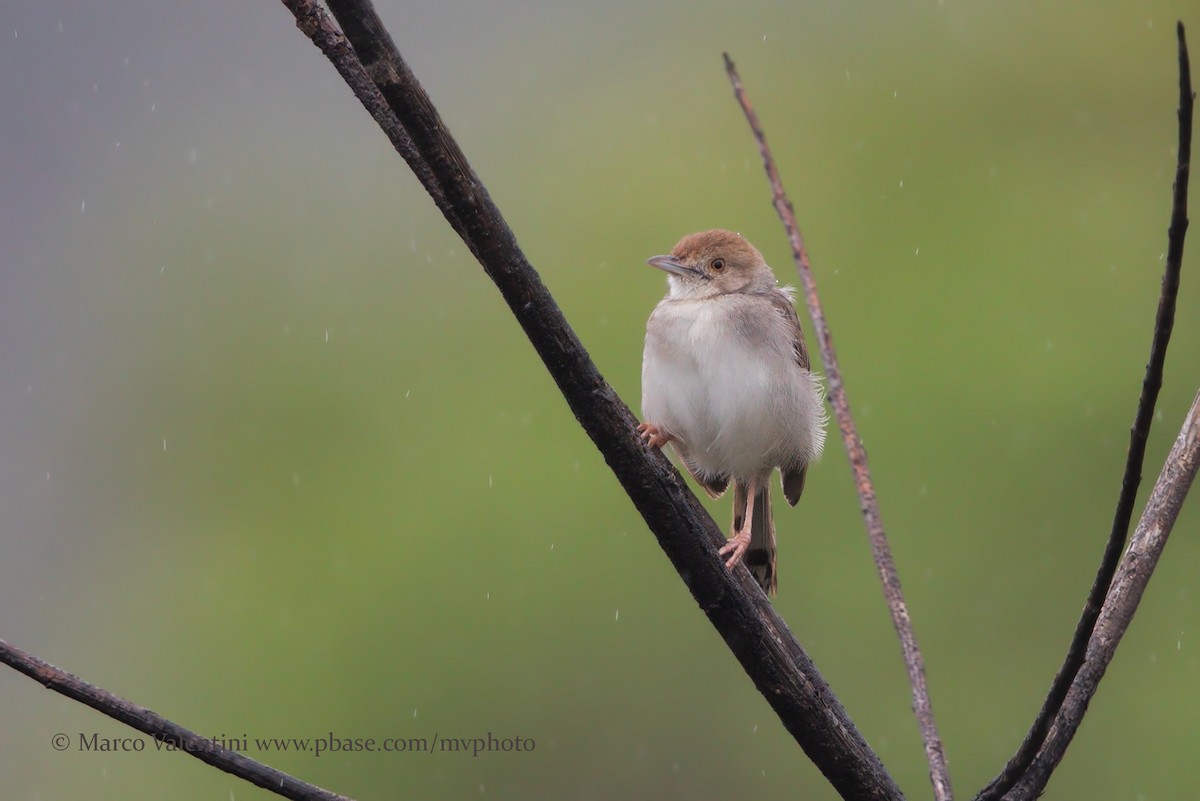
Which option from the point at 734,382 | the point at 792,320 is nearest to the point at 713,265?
the point at 792,320

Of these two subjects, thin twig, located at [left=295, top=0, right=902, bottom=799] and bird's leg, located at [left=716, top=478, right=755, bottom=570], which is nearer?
thin twig, located at [left=295, top=0, right=902, bottom=799]

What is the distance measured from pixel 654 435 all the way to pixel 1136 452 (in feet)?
7.11

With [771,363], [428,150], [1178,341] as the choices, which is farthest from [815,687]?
[1178,341]

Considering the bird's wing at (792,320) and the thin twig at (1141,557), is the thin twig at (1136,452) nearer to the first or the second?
the thin twig at (1141,557)

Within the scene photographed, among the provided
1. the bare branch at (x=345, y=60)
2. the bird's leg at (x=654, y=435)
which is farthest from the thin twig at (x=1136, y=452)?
the bird's leg at (x=654, y=435)

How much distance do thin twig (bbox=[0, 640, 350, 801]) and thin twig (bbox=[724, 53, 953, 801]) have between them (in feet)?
3.80

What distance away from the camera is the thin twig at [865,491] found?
242 cm

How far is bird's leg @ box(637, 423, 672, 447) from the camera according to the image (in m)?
3.67

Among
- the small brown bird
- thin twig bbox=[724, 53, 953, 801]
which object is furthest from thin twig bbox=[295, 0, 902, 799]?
the small brown bird

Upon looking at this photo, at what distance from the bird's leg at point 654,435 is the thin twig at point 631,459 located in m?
0.99

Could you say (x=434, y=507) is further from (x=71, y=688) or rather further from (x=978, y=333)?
(x=71, y=688)

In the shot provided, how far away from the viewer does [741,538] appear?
12.8 ft

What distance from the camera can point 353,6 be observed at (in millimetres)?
1840

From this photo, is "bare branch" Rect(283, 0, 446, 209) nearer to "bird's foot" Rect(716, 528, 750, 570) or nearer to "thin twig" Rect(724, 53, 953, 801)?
"thin twig" Rect(724, 53, 953, 801)
